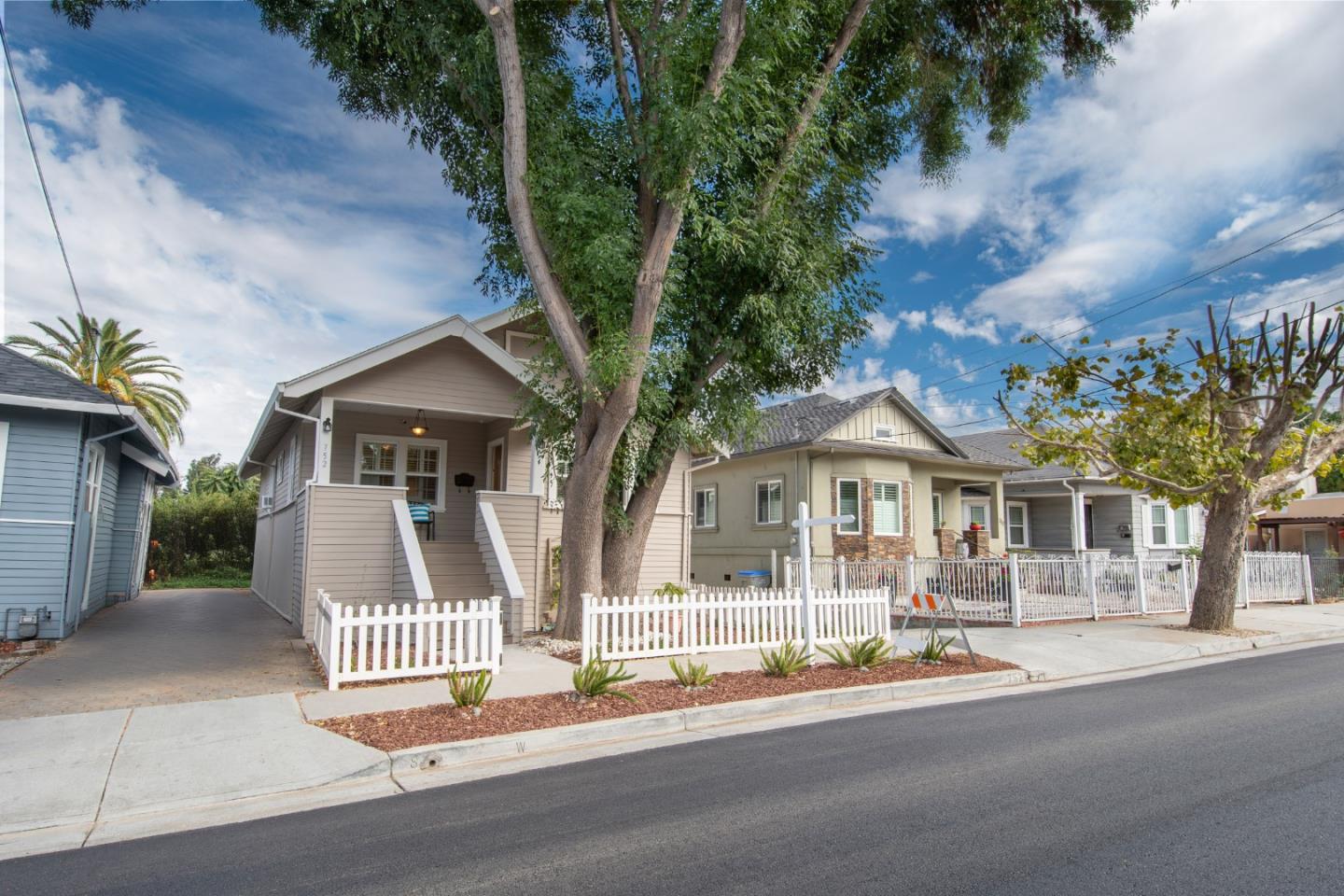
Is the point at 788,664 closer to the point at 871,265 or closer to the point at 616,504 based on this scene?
the point at 616,504

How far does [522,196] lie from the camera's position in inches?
400

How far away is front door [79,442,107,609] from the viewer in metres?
12.8

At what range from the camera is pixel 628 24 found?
38.1 feet

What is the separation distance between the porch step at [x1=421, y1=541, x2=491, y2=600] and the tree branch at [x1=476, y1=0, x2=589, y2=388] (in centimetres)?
480

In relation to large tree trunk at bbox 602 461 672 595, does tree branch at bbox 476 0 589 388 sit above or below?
above

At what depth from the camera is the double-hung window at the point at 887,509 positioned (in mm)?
21266

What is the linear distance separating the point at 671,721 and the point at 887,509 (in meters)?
15.3

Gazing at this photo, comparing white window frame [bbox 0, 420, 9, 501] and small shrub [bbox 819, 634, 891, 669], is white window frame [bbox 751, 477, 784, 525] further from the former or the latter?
white window frame [bbox 0, 420, 9, 501]

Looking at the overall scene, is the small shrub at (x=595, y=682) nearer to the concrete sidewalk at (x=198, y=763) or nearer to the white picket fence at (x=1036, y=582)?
the concrete sidewalk at (x=198, y=763)

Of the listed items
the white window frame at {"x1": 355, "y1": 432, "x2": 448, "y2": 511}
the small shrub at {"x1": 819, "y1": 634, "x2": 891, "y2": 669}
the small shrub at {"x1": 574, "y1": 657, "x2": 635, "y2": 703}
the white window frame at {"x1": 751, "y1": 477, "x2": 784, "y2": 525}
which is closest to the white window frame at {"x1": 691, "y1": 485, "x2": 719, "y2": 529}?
the white window frame at {"x1": 751, "y1": 477, "x2": 784, "y2": 525}

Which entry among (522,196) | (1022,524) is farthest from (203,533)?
(1022,524)

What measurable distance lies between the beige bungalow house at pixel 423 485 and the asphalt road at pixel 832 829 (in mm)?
5793

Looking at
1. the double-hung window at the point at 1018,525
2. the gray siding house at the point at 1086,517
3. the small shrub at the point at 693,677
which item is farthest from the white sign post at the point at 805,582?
the double-hung window at the point at 1018,525

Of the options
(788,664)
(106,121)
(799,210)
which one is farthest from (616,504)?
(106,121)
